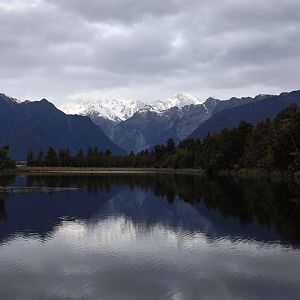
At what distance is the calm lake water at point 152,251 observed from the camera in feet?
107

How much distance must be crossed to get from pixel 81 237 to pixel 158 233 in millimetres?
9049

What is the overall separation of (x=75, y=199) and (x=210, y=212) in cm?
3211

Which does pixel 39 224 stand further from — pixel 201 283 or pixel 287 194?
pixel 287 194

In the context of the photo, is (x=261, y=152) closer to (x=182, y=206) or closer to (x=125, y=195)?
(x=125, y=195)

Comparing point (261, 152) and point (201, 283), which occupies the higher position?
point (261, 152)

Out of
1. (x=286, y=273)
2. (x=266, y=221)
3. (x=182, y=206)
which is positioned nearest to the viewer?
(x=286, y=273)

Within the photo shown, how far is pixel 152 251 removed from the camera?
45.4 metres

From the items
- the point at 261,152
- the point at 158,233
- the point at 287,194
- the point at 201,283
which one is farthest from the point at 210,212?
the point at 261,152

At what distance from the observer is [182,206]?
274ft

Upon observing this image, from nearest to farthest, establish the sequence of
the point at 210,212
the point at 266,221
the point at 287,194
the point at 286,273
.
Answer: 1. the point at 286,273
2. the point at 266,221
3. the point at 210,212
4. the point at 287,194

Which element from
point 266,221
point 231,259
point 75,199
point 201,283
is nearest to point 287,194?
point 266,221

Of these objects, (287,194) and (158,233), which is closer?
(158,233)

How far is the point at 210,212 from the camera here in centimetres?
7356

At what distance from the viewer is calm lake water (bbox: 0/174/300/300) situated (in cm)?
3266
